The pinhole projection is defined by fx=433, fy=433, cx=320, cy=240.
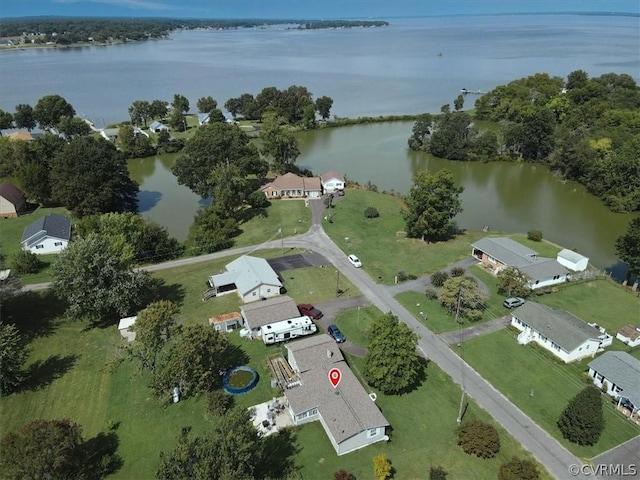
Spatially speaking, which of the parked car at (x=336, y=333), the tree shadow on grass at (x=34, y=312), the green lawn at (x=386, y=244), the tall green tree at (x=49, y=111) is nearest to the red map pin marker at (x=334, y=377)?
the parked car at (x=336, y=333)

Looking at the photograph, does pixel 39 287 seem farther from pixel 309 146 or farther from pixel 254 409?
pixel 309 146

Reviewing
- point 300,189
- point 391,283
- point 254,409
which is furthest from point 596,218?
point 254,409

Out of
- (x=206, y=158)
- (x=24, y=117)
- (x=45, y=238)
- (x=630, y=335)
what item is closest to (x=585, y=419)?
(x=630, y=335)

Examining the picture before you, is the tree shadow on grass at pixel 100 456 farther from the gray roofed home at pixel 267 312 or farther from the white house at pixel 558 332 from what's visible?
the white house at pixel 558 332

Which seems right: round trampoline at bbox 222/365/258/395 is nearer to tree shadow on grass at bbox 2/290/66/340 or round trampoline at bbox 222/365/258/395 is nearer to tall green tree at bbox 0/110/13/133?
tree shadow on grass at bbox 2/290/66/340

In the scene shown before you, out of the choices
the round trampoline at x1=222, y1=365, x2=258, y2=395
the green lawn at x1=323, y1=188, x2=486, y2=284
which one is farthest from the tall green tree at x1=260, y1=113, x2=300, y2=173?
the round trampoline at x1=222, y1=365, x2=258, y2=395
